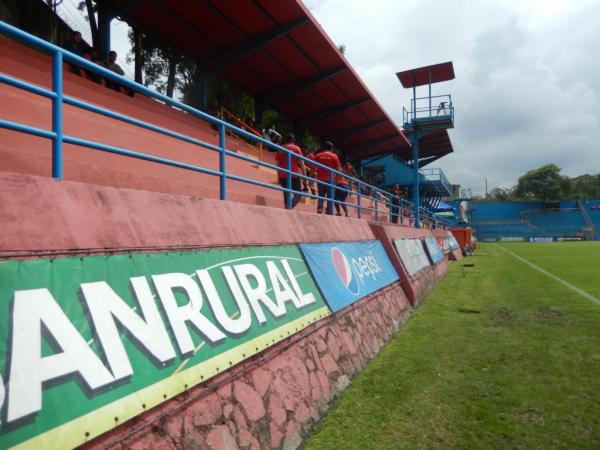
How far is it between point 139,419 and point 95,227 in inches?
51.0

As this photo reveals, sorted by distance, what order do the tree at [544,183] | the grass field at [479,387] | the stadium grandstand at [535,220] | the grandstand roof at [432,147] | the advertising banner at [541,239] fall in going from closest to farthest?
1. the grass field at [479,387]
2. the grandstand roof at [432,147]
3. the advertising banner at [541,239]
4. the stadium grandstand at [535,220]
5. the tree at [544,183]

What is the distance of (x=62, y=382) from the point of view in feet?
7.03

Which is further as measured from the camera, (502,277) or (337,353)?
(502,277)

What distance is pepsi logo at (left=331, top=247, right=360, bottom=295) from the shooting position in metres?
6.30

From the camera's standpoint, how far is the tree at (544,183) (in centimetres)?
8044

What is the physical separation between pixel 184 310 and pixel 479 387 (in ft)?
11.2

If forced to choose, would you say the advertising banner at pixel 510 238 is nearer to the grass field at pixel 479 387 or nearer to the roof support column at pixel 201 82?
the roof support column at pixel 201 82

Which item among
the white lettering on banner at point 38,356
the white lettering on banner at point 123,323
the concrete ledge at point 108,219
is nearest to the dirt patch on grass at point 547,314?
the concrete ledge at point 108,219

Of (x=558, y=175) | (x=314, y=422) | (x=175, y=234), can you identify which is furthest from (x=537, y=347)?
(x=558, y=175)

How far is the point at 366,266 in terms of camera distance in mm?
7727

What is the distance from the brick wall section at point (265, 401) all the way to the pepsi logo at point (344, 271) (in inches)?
25.5

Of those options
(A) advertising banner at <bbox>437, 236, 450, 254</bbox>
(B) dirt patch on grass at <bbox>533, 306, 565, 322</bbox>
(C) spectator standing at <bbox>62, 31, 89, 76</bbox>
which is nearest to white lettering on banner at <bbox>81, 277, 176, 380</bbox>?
(B) dirt patch on grass at <bbox>533, 306, 565, 322</bbox>

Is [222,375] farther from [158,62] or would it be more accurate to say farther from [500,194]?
[500,194]

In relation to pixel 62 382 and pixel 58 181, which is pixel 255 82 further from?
pixel 62 382
